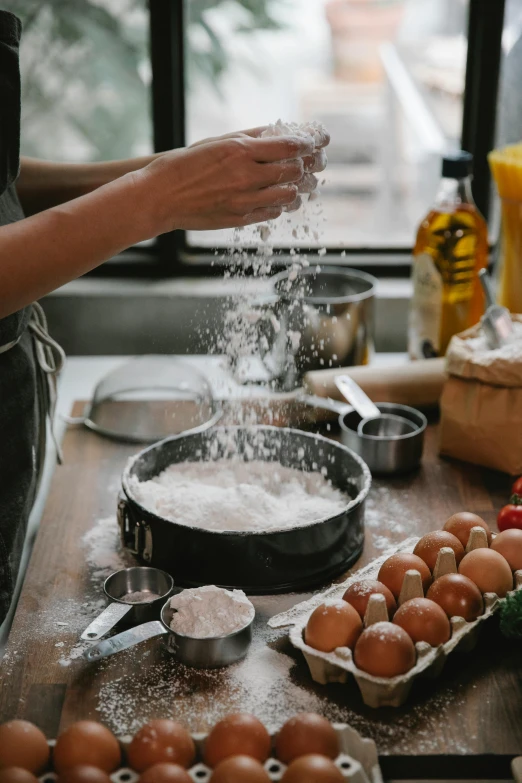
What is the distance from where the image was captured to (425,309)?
6.08 feet

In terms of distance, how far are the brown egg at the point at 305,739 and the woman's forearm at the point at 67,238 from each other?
0.52 metres

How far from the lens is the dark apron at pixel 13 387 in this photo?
1.11 meters

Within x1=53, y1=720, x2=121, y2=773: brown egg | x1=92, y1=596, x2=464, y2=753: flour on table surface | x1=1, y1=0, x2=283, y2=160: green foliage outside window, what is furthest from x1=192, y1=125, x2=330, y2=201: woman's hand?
x1=1, y1=0, x2=283, y2=160: green foliage outside window

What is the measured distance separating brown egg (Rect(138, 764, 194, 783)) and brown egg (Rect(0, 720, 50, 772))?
10 centimetres

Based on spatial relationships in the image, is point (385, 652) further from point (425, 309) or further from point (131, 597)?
point (425, 309)

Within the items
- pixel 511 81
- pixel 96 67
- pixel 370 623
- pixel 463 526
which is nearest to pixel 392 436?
pixel 463 526

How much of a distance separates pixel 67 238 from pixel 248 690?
532mm

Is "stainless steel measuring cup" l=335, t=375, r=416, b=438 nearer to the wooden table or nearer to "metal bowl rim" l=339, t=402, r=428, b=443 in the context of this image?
"metal bowl rim" l=339, t=402, r=428, b=443

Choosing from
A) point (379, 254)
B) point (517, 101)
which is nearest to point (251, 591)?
point (379, 254)

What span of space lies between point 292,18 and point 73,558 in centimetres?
146

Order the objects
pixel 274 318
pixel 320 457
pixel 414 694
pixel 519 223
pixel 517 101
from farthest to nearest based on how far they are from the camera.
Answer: pixel 517 101 → pixel 519 223 → pixel 274 318 → pixel 320 457 → pixel 414 694

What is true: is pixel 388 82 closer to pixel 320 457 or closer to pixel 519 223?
pixel 519 223

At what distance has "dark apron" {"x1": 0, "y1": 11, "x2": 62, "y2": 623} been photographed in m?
1.11

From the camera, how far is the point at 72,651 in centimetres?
109
